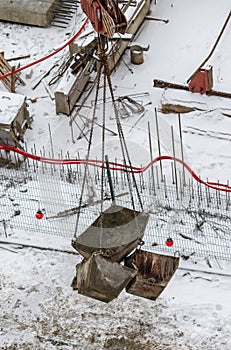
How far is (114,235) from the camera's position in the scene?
1588 cm

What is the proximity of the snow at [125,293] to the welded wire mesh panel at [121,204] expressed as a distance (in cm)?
38

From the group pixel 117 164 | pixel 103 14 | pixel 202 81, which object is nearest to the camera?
pixel 103 14

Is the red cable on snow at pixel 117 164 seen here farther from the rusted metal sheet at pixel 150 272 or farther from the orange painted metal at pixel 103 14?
the orange painted metal at pixel 103 14

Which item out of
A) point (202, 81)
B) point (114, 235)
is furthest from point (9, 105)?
point (114, 235)

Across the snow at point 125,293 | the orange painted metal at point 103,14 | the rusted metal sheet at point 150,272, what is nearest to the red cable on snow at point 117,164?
the snow at point 125,293

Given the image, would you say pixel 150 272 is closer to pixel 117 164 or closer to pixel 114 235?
pixel 114 235

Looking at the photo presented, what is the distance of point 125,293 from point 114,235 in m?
1.84

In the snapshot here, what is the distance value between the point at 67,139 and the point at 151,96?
227cm

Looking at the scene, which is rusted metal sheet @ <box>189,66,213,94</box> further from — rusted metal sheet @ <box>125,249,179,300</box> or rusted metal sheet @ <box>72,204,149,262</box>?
rusted metal sheet @ <box>125,249,179,300</box>

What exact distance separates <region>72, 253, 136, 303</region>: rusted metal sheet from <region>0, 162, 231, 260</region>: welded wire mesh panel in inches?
105

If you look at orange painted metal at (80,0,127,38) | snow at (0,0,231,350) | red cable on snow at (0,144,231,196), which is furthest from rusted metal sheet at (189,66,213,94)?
orange painted metal at (80,0,127,38)

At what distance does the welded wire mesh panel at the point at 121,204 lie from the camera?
18078mm

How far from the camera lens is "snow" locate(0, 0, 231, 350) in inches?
658

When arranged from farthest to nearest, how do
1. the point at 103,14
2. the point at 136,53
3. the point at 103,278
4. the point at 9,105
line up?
the point at 136,53, the point at 9,105, the point at 103,278, the point at 103,14
